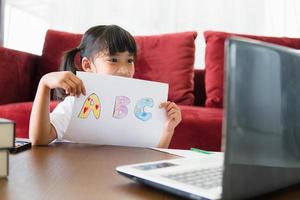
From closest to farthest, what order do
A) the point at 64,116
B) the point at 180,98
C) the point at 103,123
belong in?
the point at 103,123, the point at 64,116, the point at 180,98

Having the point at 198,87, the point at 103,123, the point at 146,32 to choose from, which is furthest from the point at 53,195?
the point at 146,32

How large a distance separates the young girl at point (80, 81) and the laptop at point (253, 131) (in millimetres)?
417

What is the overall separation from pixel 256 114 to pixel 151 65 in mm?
1621

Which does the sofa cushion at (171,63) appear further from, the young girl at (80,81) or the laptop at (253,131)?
the laptop at (253,131)

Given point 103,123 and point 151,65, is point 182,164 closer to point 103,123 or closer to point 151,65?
point 103,123

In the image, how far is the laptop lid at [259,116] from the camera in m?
0.35

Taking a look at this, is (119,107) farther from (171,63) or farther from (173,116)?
(171,63)

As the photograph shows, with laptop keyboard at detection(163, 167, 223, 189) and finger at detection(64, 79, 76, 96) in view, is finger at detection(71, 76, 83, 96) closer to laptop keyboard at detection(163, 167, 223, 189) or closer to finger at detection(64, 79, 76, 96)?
finger at detection(64, 79, 76, 96)

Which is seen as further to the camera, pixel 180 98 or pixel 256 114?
pixel 180 98

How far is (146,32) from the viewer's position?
2.48 m

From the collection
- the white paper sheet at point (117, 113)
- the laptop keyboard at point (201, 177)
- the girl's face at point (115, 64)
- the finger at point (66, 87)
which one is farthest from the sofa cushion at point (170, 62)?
the laptop keyboard at point (201, 177)

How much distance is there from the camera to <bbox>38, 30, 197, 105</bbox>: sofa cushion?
1.93 metres

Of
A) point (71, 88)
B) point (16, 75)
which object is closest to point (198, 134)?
point (71, 88)

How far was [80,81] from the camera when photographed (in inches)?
31.8
